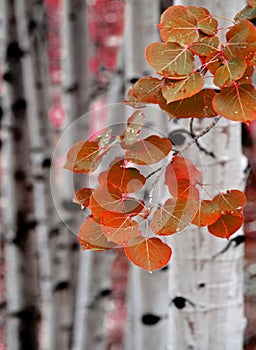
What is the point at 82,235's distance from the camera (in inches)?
22.7

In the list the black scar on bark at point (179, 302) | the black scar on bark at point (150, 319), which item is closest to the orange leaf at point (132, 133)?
the black scar on bark at point (179, 302)

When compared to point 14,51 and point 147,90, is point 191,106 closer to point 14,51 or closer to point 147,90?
point 147,90

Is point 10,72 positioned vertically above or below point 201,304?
above

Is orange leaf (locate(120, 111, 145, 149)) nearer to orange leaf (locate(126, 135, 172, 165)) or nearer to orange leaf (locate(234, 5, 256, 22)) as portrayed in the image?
orange leaf (locate(126, 135, 172, 165))

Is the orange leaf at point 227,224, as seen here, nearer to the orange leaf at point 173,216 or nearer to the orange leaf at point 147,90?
the orange leaf at point 173,216

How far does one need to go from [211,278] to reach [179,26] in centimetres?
55

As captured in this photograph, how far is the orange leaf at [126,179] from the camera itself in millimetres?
548

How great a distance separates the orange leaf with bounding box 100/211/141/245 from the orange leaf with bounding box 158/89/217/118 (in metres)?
0.13

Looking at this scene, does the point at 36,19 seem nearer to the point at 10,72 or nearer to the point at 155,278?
the point at 10,72

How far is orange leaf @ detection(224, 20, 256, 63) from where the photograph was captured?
486 millimetres

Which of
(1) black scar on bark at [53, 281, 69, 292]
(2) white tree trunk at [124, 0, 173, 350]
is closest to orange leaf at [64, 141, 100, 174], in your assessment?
(2) white tree trunk at [124, 0, 173, 350]

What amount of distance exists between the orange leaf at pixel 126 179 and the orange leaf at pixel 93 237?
52 millimetres

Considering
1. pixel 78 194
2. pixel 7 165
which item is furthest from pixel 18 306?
pixel 78 194

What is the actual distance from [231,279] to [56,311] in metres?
1.12
